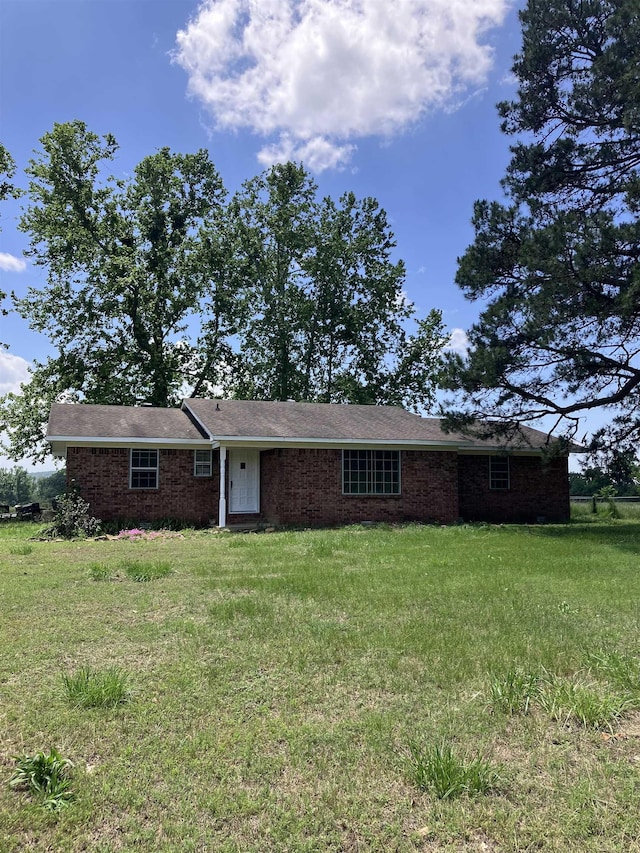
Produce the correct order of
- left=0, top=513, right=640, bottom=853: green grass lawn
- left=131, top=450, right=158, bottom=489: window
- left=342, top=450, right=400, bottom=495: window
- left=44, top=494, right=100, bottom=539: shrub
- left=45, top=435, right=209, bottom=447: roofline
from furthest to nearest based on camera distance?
left=342, top=450, right=400, bottom=495: window → left=131, top=450, right=158, bottom=489: window → left=45, top=435, right=209, bottom=447: roofline → left=44, top=494, right=100, bottom=539: shrub → left=0, top=513, right=640, bottom=853: green grass lawn

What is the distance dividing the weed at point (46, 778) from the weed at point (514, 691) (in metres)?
2.64

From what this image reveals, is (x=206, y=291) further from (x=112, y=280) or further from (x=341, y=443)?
(x=341, y=443)

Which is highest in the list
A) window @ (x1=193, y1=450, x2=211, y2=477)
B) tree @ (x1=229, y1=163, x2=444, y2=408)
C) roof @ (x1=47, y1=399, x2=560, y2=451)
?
tree @ (x1=229, y1=163, x2=444, y2=408)

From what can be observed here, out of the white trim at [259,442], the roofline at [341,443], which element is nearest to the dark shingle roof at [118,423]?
the white trim at [259,442]

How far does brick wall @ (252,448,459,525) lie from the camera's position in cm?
1697

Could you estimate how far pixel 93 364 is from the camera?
29.8 m

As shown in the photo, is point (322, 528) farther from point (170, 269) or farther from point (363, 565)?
point (170, 269)

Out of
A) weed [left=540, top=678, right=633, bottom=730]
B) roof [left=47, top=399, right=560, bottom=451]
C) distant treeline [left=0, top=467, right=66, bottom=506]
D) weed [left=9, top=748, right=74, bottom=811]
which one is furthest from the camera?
distant treeline [left=0, top=467, right=66, bottom=506]

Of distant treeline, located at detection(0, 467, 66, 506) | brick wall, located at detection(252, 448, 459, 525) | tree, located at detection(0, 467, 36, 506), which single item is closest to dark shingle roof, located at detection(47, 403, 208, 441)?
brick wall, located at detection(252, 448, 459, 525)

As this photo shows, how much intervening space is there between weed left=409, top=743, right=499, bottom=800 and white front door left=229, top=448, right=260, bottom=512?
15.3 m

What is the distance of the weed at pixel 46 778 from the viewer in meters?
2.93

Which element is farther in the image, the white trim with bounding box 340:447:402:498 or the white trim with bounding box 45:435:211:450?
the white trim with bounding box 340:447:402:498

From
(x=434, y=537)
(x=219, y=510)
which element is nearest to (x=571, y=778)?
(x=434, y=537)

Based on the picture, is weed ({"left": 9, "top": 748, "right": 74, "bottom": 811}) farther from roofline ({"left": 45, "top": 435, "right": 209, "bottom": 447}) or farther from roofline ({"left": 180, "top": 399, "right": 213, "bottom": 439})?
roofline ({"left": 45, "top": 435, "right": 209, "bottom": 447})
